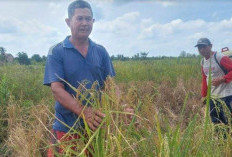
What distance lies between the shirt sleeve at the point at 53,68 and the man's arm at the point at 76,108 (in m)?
0.06

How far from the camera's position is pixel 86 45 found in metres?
2.27

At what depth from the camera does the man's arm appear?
1.18 metres

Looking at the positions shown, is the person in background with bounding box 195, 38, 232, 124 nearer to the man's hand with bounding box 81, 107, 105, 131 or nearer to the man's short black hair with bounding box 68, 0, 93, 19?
the man's short black hair with bounding box 68, 0, 93, 19

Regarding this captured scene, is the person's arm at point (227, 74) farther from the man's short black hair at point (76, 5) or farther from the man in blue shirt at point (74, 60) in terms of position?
the man's short black hair at point (76, 5)

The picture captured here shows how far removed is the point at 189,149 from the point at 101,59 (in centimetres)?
133

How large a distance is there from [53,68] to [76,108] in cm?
57

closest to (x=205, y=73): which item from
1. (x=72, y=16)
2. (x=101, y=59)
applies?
(x=101, y=59)

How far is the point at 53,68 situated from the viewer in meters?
2.02

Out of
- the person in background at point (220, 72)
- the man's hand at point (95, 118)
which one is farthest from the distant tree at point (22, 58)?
the man's hand at point (95, 118)

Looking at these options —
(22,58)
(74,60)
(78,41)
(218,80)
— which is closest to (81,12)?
(78,41)

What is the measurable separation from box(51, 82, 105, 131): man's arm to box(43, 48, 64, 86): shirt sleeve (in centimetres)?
6

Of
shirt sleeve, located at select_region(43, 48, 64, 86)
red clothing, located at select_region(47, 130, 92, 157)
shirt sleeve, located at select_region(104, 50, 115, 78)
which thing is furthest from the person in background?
red clothing, located at select_region(47, 130, 92, 157)

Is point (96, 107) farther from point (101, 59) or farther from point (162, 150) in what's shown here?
point (101, 59)

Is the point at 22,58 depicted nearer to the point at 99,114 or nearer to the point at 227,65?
the point at 227,65
